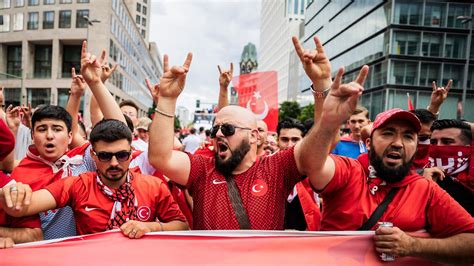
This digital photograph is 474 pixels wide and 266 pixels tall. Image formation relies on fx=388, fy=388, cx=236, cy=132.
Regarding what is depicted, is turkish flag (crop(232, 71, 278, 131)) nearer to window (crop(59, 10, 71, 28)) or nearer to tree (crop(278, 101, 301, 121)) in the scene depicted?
window (crop(59, 10, 71, 28))

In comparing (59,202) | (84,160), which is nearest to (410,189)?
(59,202)

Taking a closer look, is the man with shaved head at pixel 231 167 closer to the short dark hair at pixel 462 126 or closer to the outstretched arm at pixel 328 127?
the outstretched arm at pixel 328 127

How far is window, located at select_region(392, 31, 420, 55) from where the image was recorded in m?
33.2

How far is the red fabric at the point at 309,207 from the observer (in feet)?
11.1

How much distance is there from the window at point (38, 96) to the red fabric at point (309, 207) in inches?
1655

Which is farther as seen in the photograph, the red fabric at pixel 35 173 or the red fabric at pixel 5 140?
the red fabric at pixel 35 173

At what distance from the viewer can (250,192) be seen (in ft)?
8.31

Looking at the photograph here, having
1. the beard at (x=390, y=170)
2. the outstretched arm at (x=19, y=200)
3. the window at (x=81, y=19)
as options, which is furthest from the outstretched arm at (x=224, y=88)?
the window at (x=81, y=19)

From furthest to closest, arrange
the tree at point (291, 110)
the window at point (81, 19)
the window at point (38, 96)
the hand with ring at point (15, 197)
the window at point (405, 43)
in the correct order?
the tree at point (291, 110), the window at point (38, 96), the window at point (81, 19), the window at point (405, 43), the hand with ring at point (15, 197)

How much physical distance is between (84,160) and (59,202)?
73 cm

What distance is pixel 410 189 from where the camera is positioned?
2.40 meters

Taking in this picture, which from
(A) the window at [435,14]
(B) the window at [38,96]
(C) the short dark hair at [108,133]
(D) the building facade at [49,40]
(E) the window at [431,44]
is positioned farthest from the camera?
(B) the window at [38,96]

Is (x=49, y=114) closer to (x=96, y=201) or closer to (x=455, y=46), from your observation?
(x=96, y=201)

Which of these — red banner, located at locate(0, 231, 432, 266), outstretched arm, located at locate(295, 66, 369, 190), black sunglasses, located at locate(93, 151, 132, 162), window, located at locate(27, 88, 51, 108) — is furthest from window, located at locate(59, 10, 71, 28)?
outstretched arm, located at locate(295, 66, 369, 190)
